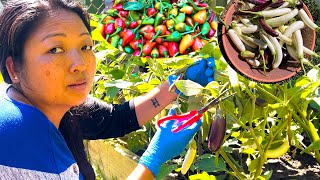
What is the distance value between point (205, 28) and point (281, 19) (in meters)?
0.49

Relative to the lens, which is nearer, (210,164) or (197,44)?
(197,44)

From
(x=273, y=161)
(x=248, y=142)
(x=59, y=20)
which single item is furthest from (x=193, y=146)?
(x=273, y=161)

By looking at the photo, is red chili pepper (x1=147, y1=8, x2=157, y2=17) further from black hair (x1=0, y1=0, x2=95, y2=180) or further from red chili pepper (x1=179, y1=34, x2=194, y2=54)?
black hair (x1=0, y1=0, x2=95, y2=180)

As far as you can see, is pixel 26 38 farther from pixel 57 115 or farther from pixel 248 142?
pixel 248 142

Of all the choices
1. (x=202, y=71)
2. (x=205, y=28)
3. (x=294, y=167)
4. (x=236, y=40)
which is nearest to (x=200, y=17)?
(x=205, y=28)

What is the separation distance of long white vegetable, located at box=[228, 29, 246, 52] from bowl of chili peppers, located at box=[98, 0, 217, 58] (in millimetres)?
444

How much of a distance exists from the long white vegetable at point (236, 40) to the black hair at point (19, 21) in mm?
423

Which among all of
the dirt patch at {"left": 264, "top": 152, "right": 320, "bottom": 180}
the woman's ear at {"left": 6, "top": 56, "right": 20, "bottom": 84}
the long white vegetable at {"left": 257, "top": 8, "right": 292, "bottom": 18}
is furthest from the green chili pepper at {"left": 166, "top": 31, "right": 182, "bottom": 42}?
the dirt patch at {"left": 264, "top": 152, "right": 320, "bottom": 180}

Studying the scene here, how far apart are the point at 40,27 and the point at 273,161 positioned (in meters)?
1.17

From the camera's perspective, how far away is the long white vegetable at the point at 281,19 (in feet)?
3.03

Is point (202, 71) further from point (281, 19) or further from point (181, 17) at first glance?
point (281, 19)

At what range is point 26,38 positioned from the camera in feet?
3.78

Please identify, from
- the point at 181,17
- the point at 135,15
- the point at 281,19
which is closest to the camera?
the point at 281,19

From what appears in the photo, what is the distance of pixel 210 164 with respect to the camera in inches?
61.6
